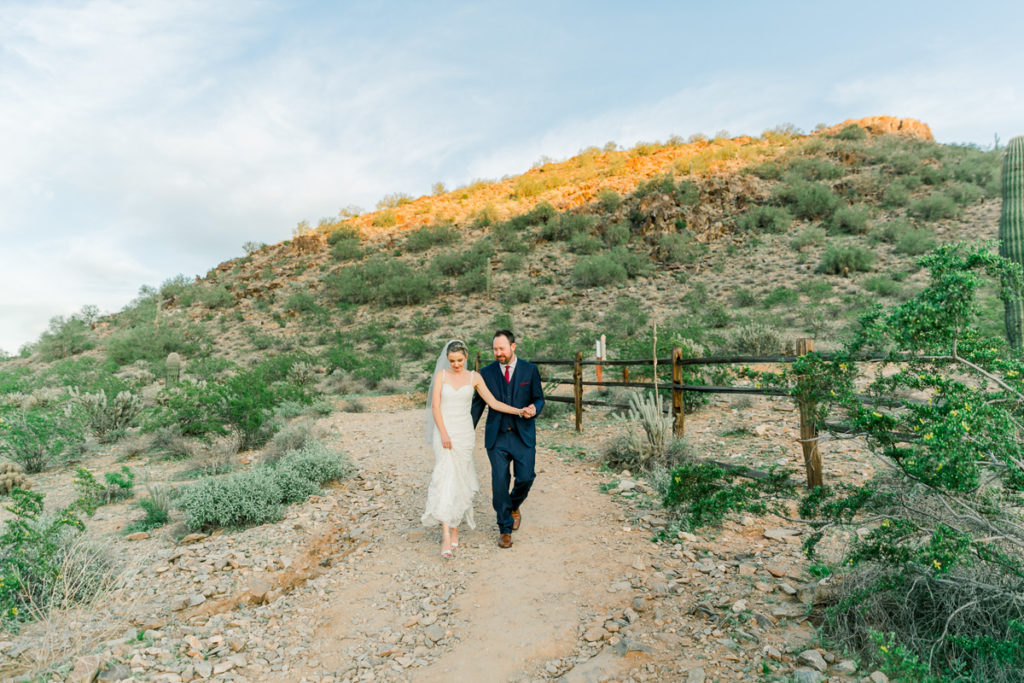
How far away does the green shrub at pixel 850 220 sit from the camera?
22.3 meters

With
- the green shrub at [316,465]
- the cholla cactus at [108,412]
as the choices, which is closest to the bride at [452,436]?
the green shrub at [316,465]

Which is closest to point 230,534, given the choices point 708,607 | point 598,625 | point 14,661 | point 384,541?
point 384,541

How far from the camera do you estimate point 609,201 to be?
29.1 m

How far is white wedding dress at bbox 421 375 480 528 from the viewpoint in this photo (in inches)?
182

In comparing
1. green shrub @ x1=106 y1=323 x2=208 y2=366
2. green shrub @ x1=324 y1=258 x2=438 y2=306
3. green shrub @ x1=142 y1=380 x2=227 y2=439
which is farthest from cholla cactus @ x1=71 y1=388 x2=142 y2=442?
green shrub @ x1=324 y1=258 x2=438 y2=306

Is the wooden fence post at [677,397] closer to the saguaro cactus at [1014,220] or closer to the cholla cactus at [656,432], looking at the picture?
the cholla cactus at [656,432]

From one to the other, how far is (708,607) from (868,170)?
30.6 m

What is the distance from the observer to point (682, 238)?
24625 mm

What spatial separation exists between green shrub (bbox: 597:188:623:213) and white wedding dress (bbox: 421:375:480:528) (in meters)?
26.0

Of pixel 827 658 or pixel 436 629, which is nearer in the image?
pixel 827 658

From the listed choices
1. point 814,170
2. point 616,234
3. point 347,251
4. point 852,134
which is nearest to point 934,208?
point 814,170

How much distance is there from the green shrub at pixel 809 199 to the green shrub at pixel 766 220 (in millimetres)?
674

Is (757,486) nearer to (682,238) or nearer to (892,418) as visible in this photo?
(892,418)

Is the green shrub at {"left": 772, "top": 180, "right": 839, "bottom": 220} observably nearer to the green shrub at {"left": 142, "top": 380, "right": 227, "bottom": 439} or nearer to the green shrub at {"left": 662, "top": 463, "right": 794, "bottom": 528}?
the green shrub at {"left": 662, "top": 463, "right": 794, "bottom": 528}
